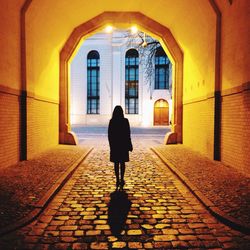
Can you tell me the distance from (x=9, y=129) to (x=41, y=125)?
282cm

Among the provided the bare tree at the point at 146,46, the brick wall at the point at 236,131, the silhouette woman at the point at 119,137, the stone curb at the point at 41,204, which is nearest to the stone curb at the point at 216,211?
the silhouette woman at the point at 119,137

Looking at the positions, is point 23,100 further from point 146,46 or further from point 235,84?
point 146,46

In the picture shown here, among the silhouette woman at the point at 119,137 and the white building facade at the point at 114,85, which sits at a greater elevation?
the white building facade at the point at 114,85

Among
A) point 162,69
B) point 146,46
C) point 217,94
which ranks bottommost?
point 217,94

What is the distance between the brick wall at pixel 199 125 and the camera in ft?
31.3

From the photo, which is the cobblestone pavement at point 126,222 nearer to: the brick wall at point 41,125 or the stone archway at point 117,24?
the brick wall at point 41,125

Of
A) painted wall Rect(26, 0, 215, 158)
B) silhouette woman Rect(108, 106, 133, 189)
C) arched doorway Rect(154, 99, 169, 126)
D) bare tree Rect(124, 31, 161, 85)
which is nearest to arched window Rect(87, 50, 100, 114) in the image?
bare tree Rect(124, 31, 161, 85)

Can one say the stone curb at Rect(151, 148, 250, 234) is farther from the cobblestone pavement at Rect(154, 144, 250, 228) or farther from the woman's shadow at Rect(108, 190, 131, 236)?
the woman's shadow at Rect(108, 190, 131, 236)

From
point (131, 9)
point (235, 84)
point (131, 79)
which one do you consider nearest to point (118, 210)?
point (235, 84)

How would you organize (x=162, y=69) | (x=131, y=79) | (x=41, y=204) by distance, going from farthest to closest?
(x=131, y=79)
(x=162, y=69)
(x=41, y=204)

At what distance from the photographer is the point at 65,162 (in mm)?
8664

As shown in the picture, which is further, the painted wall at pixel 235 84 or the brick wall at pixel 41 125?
the brick wall at pixel 41 125

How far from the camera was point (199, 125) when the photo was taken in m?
10.9

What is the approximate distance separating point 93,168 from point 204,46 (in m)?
6.15
